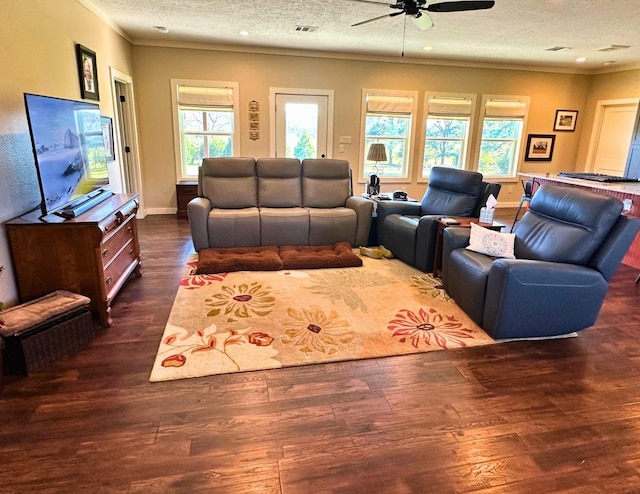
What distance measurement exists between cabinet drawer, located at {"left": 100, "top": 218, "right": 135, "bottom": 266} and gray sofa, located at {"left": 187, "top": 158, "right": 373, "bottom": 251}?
0.80m

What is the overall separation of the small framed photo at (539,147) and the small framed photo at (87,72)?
23.5 feet

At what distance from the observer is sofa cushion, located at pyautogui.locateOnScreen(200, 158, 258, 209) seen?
4.61 metres

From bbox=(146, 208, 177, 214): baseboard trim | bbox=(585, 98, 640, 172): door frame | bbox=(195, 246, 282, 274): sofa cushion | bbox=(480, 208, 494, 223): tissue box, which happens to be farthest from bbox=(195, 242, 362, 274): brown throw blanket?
bbox=(585, 98, 640, 172): door frame

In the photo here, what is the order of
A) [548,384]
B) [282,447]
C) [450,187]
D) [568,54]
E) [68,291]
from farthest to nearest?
1. [568,54]
2. [450,187]
3. [68,291]
4. [548,384]
5. [282,447]

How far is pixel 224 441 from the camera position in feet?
5.86

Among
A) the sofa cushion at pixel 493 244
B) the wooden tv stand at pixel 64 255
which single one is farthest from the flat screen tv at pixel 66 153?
the sofa cushion at pixel 493 244

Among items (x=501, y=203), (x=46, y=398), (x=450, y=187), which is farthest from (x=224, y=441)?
(x=501, y=203)

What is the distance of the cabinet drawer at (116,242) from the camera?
283cm

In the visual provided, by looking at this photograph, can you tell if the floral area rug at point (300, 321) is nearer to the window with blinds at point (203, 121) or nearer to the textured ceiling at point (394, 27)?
the textured ceiling at point (394, 27)

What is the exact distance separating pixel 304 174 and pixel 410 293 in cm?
217

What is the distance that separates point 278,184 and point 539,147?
18.6ft

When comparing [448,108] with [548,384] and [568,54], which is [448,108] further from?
[548,384]

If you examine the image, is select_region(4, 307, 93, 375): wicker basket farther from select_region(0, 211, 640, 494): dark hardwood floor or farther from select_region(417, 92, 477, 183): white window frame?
select_region(417, 92, 477, 183): white window frame

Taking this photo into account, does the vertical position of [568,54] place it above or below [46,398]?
above
